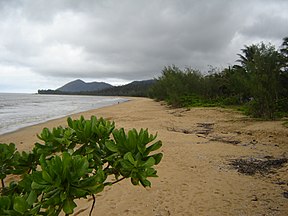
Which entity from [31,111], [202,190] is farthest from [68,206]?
[31,111]

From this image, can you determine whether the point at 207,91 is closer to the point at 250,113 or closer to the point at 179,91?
the point at 179,91

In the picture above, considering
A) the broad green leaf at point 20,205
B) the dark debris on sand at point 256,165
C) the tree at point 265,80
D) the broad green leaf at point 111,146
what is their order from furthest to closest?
the tree at point 265,80, the dark debris on sand at point 256,165, the broad green leaf at point 111,146, the broad green leaf at point 20,205

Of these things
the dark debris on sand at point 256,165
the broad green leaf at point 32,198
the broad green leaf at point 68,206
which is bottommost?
the dark debris on sand at point 256,165

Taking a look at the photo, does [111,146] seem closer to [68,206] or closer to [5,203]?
[68,206]

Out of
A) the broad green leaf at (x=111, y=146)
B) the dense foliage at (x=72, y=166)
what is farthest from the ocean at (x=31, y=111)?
the broad green leaf at (x=111, y=146)

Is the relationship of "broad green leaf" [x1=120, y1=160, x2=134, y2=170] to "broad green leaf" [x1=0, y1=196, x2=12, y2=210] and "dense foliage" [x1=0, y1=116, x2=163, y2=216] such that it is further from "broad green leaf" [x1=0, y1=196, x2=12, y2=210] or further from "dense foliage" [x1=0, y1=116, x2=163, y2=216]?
"broad green leaf" [x1=0, y1=196, x2=12, y2=210]

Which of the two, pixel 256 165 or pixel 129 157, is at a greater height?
pixel 129 157

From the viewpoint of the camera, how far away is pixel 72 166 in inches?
43.1

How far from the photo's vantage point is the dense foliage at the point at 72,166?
41.7 inches

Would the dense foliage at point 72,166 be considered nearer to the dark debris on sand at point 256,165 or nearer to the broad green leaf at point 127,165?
the broad green leaf at point 127,165

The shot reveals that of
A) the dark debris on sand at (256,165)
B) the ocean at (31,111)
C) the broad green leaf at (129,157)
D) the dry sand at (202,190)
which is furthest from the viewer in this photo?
the ocean at (31,111)

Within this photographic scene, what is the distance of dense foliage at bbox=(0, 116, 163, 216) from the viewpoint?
1.06 metres

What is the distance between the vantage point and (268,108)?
14.9 metres

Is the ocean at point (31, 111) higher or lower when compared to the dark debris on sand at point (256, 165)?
lower
